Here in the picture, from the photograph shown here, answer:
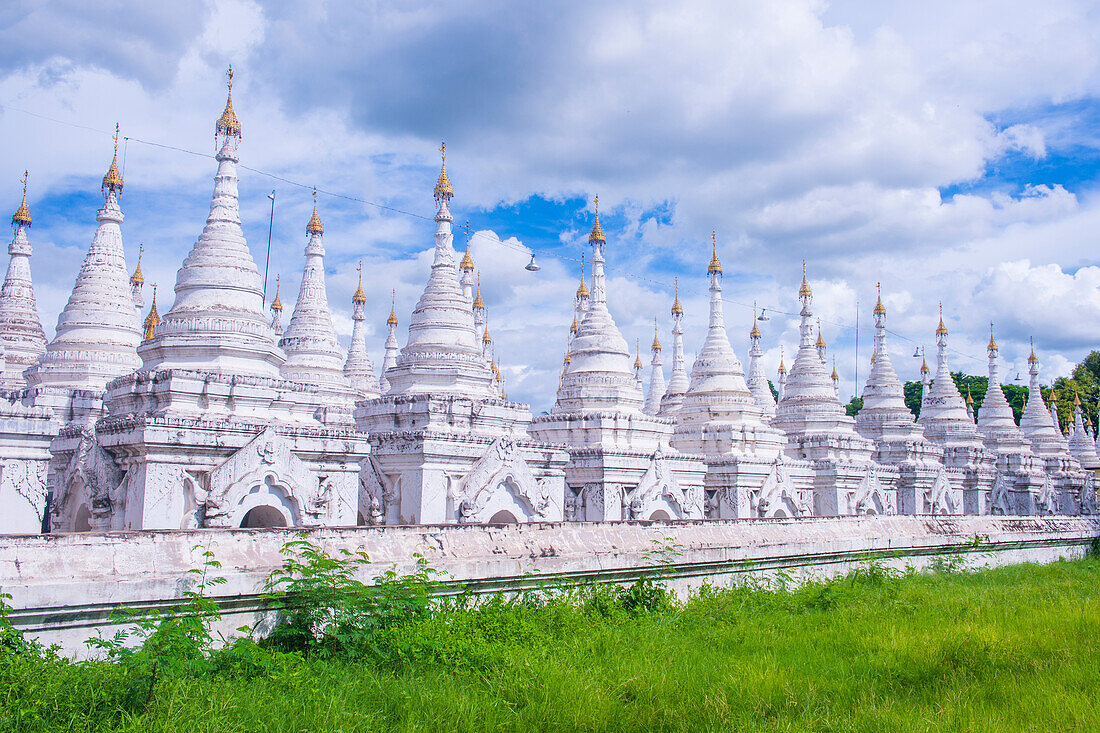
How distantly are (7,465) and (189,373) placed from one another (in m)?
4.47

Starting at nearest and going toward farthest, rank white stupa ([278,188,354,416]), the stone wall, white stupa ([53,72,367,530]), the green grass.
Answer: the green grass, the stone wall, white stupa ([53,72,367,530]), white stupa ([278,188,354,416])

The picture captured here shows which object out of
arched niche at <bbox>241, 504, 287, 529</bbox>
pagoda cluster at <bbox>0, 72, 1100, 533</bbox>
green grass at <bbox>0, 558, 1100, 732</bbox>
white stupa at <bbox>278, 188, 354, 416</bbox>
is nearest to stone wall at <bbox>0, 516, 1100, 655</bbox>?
green grass at <bbox>0, 558, 1100, 732</bbox>

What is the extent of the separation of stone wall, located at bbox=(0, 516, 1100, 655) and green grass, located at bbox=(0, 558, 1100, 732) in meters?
0.57

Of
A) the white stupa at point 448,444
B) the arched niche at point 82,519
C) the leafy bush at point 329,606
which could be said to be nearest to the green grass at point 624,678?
the leafy bush at point 329,606

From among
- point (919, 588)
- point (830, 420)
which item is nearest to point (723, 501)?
point (830, 420)

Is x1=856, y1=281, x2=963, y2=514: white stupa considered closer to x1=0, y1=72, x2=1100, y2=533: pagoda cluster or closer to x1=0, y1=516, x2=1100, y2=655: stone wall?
x1=0, y1=72, x2=1100, y2=533: pagoda cluster

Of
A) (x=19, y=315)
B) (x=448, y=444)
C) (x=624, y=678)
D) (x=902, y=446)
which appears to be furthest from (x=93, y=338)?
(x=902, y=446)

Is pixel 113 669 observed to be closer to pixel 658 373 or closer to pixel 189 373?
pixel 189 373

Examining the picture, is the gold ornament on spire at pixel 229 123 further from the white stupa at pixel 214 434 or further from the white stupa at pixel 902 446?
the white stupa at pixel 902 446

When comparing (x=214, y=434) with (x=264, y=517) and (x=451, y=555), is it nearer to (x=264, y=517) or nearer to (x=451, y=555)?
(x=264, y=517)

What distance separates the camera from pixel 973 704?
848cm

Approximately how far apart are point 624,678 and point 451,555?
9.62 ft

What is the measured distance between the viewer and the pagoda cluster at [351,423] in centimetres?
1883

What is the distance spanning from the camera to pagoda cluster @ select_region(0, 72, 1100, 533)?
61.8 feet
